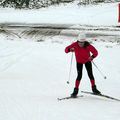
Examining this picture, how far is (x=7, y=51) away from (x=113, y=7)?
13.7 metres

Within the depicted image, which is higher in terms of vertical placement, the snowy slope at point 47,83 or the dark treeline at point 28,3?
the dark treeline at point 28,3

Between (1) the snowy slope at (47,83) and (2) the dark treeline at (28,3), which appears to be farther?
(2) the dark treeline at (28,3)

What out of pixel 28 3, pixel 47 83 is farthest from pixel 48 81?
pixel 28 3

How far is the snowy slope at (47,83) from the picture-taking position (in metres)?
9.26

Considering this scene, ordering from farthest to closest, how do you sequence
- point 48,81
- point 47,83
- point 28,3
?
point 28,3
point 48,81
point 47,83

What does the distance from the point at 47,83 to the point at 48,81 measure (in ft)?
1.04

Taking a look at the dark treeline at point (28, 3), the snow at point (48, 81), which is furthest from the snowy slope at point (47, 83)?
the dark treeline at point (28, 3)

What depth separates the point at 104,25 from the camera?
22578 mm

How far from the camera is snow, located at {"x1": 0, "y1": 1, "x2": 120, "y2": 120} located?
30.5 feet

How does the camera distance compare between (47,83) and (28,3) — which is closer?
(47,83)

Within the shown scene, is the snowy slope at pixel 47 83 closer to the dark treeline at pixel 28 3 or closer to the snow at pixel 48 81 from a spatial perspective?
the snow at pixel 48 81

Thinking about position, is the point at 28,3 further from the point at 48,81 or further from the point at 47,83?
the point at 47,83

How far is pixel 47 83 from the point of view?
41.9ft

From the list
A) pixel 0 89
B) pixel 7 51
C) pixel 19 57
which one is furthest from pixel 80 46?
pixel 7 51
